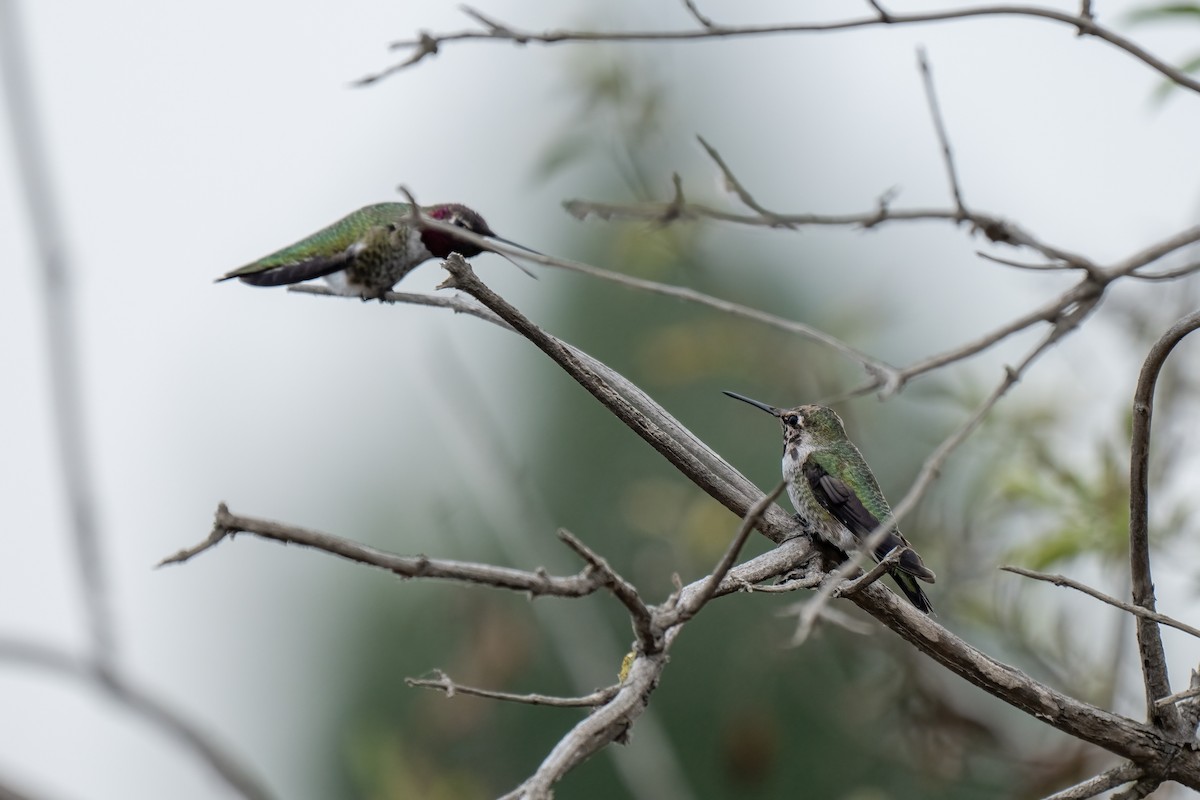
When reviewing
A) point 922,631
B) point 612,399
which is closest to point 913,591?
point 922,631

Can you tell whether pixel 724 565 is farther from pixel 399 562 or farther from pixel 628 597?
pixel 399 562

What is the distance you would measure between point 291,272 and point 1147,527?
2.03 metres

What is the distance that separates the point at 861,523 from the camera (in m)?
3.31

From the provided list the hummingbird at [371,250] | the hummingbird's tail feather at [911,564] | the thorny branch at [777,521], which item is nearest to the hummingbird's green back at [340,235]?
the hummingbird at [371,250]

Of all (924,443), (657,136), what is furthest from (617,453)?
(657,136)

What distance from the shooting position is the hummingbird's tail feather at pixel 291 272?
2906 millimetres

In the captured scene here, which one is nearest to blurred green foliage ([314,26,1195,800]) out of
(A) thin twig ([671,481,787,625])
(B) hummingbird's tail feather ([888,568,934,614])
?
(A) thin twig ([671,481,787,625])

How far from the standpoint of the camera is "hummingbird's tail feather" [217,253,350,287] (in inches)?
114

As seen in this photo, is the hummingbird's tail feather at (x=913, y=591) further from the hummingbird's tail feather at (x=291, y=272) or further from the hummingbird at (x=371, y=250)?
the hummingbird's tail feather at (x=291, y=272)

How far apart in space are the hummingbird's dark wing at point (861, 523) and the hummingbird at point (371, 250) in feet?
3.85

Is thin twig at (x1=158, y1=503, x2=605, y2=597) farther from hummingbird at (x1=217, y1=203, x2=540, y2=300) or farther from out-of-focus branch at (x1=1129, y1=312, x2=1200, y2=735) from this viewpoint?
hummingbird at (x1=217, y1=203, x2=540, y2=300)

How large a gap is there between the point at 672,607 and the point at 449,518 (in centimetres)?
390

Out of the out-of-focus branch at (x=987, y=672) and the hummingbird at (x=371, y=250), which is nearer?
the out-of-focus branch at (x=987, y=672)

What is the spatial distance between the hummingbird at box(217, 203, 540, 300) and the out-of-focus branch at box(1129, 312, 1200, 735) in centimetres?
164
